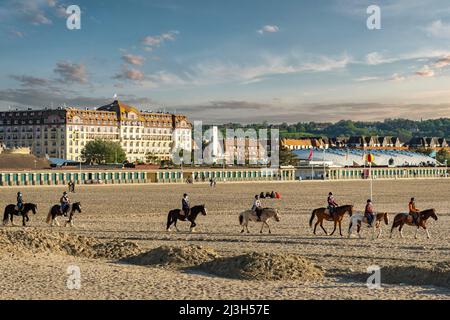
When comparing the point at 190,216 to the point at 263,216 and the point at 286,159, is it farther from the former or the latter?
the point at 286,159

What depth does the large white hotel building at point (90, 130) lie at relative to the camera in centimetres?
16375

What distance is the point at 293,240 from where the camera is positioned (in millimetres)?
23266

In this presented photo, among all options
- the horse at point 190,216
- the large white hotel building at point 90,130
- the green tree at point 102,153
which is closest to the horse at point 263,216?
the horse at point 190,216

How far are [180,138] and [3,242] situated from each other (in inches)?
6876

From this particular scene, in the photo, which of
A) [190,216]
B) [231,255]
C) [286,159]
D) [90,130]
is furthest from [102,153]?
[231,255]

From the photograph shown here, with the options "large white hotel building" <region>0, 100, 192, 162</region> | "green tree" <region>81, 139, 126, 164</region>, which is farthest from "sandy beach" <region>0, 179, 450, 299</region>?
"large white hotel building" <region>0, 100, 192, 162</region>

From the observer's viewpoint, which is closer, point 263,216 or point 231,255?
point 231,255

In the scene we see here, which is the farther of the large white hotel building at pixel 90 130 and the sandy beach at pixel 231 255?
the large white hotel building at pixel 90 130

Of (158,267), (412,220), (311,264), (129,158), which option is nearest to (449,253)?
(412,220)

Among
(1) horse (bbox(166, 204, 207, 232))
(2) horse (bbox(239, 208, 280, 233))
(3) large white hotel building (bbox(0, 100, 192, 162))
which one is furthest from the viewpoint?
(3) large white hotel building (bbox(0, 100, 192, 162))

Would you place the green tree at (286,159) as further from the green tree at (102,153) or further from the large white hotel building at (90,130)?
the green tree at (102,153)

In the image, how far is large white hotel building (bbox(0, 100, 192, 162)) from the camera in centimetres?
16375

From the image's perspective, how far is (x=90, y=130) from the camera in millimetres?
169875

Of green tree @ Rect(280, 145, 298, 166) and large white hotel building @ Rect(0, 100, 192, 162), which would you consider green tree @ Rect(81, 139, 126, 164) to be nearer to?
large white hotel building @ Rect(0, 100, 192, 162)
